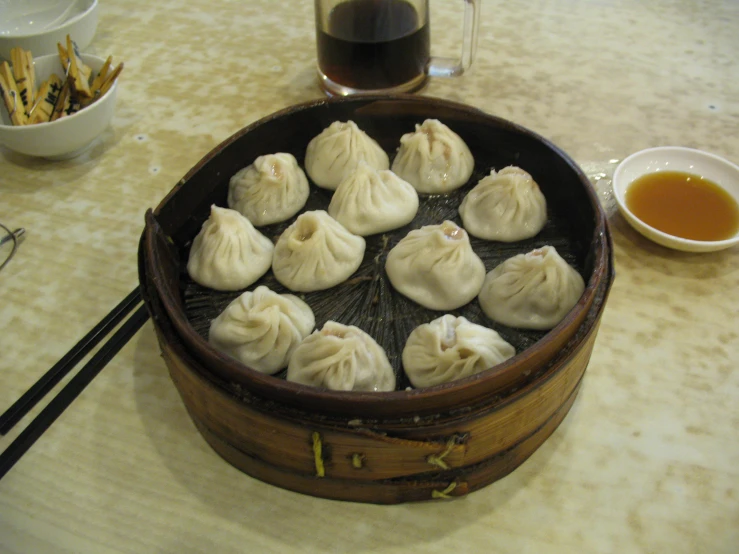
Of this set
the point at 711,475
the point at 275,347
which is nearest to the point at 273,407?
the point at 275,347

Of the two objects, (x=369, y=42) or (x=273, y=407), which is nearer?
(x=273, y=407)

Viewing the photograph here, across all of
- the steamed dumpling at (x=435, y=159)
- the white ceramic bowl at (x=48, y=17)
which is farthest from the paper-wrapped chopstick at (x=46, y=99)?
the steamed dumpling at (x=435, y=159)

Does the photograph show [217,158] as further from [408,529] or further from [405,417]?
[408,529]

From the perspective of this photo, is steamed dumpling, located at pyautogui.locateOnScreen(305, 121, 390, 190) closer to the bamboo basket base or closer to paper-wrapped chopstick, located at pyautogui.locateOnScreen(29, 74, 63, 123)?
the bamboo basket base

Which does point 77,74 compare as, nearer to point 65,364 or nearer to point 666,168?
point 65,364

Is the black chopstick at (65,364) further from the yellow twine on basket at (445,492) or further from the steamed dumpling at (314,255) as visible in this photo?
the yellow twine on basket at (445,492)
